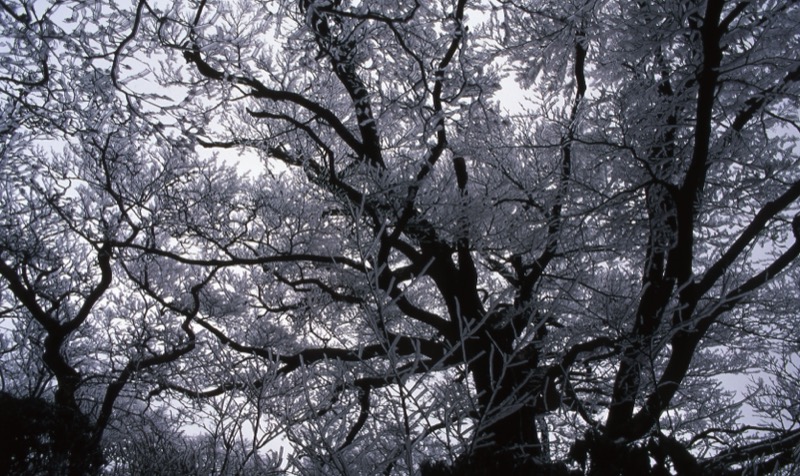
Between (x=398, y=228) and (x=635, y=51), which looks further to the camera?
(x=398, y=228)

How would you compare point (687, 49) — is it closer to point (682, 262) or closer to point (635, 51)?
point (635, 51)

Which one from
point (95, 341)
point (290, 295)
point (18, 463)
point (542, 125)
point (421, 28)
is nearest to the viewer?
point (18, 463)

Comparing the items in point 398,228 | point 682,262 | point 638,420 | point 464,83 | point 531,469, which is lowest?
point 531,469

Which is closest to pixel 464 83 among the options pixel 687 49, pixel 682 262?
pixel 687 49

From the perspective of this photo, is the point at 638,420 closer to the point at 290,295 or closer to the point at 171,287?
the point at 290,295

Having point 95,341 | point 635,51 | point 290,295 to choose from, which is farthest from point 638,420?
point 95,341

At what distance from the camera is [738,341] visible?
6902 millimetres

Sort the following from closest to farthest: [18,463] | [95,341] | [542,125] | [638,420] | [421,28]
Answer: [638,420] → [18,463] → [421,28] → [542,125] → [95,341]

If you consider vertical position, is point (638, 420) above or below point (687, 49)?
below

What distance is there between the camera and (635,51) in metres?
3.77

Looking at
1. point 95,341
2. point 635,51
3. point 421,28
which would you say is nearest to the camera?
point 635,51

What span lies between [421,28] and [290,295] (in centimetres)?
483

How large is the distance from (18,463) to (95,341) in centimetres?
601

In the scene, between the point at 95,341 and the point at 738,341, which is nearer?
the point at 738,341
